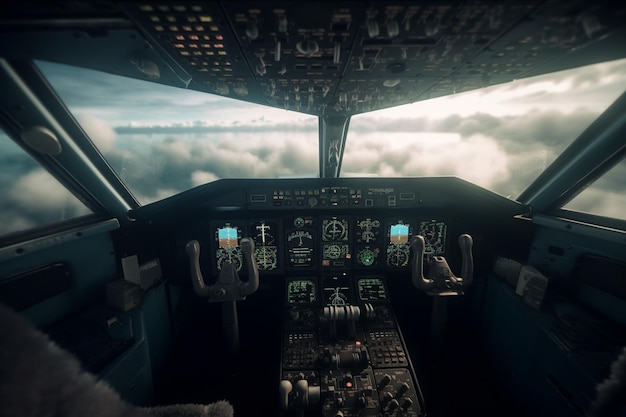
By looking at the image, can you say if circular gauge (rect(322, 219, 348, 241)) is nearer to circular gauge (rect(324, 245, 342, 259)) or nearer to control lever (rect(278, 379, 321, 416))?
circular gauge (rect(324, 245, 342, 259))

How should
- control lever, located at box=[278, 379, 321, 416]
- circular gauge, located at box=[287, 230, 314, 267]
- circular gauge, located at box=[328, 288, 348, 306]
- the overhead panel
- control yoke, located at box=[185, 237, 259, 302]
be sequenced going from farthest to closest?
circular gauge, located at box=[287, 230, 314, 267], circular gauge, located at box=[328, 288, 348, 306], control yoke, located at box=[185, 237, 259, 302], control lever, located at box=[278, 379, 321, 416], the overhead panel

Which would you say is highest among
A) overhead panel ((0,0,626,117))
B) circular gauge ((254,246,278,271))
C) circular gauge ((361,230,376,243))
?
overhead panel ((0,0,626,117))

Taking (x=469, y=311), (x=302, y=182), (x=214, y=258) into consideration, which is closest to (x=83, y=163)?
(x=214, y=258)

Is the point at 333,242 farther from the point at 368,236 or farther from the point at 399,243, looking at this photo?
the point at 399,243

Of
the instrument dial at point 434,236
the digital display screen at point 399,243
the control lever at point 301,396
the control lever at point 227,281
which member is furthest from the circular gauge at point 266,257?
the instrument dial at point 434,236

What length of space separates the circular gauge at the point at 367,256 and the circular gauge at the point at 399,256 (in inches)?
6.8

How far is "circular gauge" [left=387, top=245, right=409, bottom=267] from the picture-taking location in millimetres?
3170

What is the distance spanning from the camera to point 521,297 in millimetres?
2385

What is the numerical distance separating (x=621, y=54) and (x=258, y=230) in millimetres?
3027

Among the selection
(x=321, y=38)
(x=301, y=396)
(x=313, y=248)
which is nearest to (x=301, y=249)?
(x=313, y=248)

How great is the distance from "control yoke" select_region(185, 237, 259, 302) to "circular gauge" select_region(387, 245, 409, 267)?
1.59m

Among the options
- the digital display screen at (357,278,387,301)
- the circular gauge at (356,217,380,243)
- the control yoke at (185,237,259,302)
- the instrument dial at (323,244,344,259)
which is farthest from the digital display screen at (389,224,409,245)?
the control yoke at (185,237,259,302)

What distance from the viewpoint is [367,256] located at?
3.17 metres

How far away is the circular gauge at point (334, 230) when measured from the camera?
10.3ft
